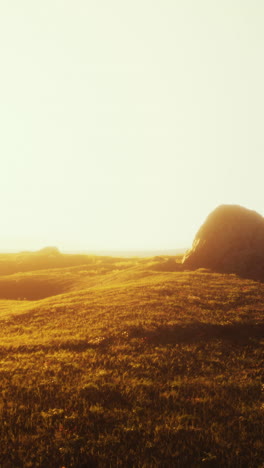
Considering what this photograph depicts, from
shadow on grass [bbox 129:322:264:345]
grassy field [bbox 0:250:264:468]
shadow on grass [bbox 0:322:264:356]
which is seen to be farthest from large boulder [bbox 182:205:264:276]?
shadow on grass [bbox 0:322:264:356]

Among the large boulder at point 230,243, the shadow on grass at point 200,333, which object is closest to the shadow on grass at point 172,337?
the shadow on grass at point 200,333

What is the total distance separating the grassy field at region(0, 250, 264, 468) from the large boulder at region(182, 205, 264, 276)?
1721 cm

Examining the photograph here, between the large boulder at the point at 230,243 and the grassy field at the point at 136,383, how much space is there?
17.2 metres

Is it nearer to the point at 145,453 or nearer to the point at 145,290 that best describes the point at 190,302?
the point at 145,290

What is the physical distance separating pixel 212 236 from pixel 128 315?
3421 cm

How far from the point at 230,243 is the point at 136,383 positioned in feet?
143

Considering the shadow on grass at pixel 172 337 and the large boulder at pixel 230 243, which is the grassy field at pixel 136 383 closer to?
the shadow on grass at pixel 172 337

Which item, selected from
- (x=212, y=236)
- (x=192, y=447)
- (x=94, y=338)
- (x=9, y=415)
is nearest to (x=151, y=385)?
(x=192, y=447)

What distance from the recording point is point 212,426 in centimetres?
1189

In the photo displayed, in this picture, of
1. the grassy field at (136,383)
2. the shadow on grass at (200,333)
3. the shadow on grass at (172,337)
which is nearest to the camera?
the grassy field at (136,383)

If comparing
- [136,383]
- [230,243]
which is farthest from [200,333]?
[230,243]

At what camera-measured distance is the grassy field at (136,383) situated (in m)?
10.5

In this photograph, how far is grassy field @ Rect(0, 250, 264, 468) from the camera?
1051cm

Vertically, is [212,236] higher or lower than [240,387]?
higher
